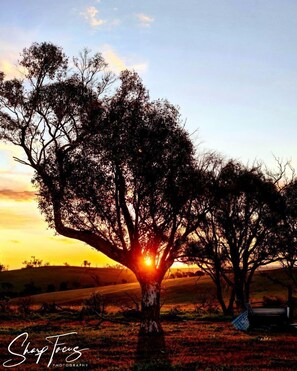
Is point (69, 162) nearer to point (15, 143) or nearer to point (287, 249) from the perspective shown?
point (15, 143)

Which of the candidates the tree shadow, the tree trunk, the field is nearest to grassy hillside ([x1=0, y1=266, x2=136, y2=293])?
the field

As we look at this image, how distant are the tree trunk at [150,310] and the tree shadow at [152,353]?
18.9 inches

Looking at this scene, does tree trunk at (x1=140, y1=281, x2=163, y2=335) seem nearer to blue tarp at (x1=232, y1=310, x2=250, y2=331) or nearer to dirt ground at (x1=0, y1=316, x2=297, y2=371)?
dirt ground at (x1=0, y1=316, x2=297, y2=371)

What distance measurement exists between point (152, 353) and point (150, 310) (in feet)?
25.0

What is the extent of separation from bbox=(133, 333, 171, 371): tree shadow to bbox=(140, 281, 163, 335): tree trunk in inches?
18.9

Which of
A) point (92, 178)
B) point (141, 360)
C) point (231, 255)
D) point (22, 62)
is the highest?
point (22, 62)

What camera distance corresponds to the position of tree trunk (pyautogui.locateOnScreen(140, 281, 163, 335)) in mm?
31891

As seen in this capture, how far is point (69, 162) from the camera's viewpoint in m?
33.5

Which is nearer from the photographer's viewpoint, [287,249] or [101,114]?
[101,114]

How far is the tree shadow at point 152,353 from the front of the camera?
20234mm

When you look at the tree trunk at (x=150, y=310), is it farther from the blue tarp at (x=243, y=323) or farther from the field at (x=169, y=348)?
the blue tarp at (x=243, y=323)

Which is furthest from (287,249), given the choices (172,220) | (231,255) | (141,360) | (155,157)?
(141,360)

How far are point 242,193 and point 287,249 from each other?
690cm

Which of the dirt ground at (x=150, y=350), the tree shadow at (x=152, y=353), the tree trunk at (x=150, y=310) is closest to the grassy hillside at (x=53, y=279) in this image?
the dirt ground at (x=150, y=350)
